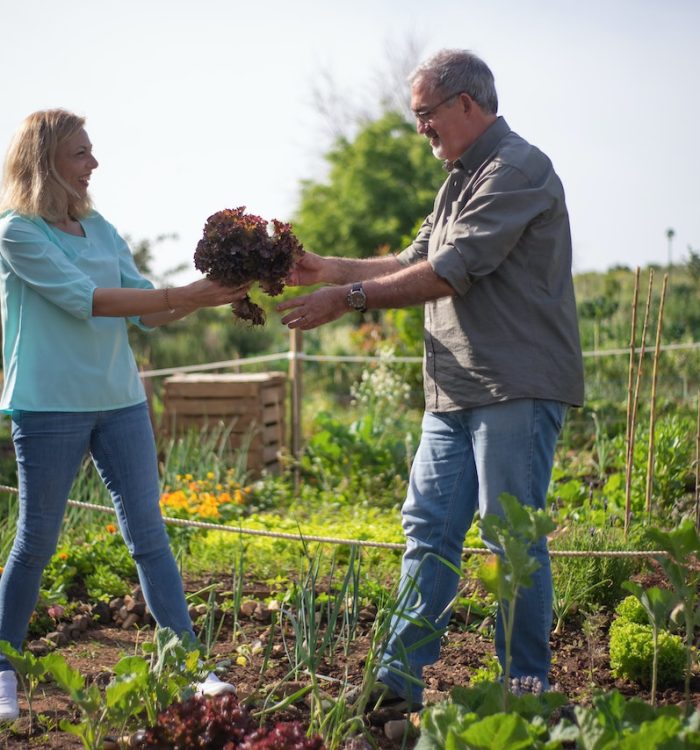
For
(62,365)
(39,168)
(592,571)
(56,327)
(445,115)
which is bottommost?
(592,571)

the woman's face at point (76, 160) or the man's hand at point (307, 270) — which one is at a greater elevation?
the woman's face at point (76, 160)

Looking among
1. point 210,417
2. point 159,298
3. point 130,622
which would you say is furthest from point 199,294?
point 210,417

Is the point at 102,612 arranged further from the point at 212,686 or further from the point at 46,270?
A: the point at 46,270

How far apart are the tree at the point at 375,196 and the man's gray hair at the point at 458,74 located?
18.0m

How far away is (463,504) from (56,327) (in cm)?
138

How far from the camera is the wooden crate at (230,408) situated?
23.3ft

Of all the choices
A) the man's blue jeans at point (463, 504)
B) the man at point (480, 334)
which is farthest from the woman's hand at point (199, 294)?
the man's blue jeans at point (463, 504)

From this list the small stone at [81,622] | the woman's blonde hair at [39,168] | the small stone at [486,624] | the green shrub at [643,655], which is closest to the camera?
the woman's blonde hair at [39,168]

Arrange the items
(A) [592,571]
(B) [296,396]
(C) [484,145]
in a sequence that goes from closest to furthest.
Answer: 1. (C) [484,145]
2. (A) [592,571]
3. (B) [296,396]

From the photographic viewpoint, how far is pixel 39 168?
313 centimetres

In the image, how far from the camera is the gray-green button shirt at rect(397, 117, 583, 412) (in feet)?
9.48

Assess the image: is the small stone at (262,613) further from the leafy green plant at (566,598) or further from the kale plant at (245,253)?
the kale plant at (245,253)

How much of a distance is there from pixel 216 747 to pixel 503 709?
27.5 inches

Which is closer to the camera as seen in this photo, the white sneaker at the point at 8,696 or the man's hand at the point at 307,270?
the white sneaker at the point at 8,696
